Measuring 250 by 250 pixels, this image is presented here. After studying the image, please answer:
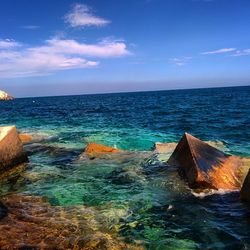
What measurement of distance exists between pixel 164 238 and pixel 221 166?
4142 millimetres

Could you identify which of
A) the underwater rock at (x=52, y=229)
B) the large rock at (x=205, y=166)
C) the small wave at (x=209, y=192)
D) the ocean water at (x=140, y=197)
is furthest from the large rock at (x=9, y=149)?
the small wave at (x=209, y=192)

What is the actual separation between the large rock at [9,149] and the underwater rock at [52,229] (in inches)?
144

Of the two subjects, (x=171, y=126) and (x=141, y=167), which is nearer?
(x=141, y=167)

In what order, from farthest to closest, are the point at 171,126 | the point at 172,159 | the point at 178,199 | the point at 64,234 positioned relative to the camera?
the point at 171,126, the point at 172,159, the point at 178,199, the point at 64,234

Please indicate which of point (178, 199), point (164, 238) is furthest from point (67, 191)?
point (164, 238)

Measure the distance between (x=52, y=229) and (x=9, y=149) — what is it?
634cm

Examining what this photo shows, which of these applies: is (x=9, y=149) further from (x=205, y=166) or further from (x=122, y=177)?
(x=205, y=166)

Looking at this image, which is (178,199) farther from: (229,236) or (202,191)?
(229,236)

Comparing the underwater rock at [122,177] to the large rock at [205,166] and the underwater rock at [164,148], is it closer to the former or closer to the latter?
the large rock at [205,166]

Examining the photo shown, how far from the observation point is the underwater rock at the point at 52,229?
22.2ft

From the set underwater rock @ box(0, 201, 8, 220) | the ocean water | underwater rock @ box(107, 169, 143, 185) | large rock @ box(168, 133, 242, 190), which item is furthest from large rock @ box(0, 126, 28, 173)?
large rock @ box(168, 133, 242, 190)

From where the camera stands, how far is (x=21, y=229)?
729 centimetres

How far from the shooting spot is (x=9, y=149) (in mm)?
13000

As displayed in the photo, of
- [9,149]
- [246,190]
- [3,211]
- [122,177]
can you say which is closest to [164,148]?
[122,177]
